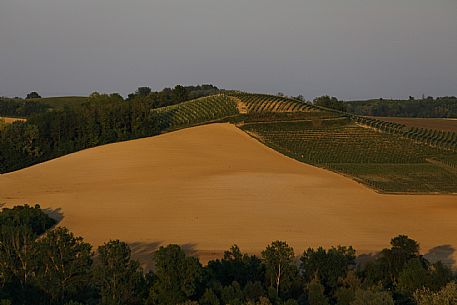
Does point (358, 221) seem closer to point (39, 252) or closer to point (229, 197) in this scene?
point (229, 197)

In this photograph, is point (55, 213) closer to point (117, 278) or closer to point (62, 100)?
point (117, 278)

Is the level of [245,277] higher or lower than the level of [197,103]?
lower

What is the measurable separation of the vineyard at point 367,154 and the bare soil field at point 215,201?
1876 mm

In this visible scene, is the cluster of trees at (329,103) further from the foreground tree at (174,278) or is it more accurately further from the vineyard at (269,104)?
the foreground tree at (174,278)

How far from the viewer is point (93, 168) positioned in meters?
51.2

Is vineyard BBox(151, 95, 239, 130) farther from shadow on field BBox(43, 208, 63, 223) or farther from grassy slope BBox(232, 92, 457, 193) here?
shadow on field BBox(43, 208, 63, 223)

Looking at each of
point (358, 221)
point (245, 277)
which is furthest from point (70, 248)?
point (358, 221)

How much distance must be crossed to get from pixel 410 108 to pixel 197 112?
70008 mm

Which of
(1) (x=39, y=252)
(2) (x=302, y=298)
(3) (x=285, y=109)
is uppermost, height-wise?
(3) (x=285, y=109)

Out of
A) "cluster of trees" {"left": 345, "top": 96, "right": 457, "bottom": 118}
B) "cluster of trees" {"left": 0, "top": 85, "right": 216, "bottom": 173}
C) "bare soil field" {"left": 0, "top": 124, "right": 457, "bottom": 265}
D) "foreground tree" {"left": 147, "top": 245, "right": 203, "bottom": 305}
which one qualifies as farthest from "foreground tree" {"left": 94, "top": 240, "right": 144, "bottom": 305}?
"cluster of trees" {"left": 345, "top": 96, "right": 457, "bottom": 118}

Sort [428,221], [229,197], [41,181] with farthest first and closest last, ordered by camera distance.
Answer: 1. [41,181]
2. [229,197]
3. [428,221]

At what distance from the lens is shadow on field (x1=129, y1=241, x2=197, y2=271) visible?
27.3 metres

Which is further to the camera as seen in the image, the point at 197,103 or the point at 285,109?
the point at 197,103

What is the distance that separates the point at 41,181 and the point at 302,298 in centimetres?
3066
